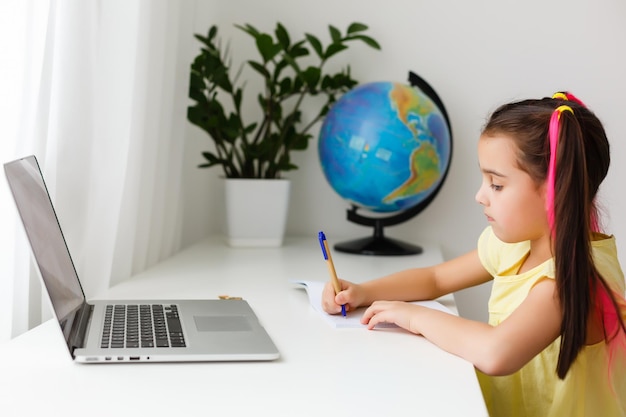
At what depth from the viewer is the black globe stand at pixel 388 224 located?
1.82 metres

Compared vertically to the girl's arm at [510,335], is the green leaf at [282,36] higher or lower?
higher

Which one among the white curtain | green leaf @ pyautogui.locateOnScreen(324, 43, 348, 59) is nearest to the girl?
the white curtain

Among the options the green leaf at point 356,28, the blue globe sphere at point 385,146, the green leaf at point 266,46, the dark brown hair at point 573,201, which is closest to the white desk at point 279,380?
the dark brown hair at point 573,201

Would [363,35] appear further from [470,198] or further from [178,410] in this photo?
[178,410]

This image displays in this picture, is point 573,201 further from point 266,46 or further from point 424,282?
point 266,46

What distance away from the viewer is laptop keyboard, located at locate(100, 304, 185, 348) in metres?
0.97

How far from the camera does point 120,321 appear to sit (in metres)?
1.08

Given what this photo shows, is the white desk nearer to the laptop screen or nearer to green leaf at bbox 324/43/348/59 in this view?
the laptop screen

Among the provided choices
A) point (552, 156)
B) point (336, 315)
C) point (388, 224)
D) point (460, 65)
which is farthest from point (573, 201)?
point (460, 65)

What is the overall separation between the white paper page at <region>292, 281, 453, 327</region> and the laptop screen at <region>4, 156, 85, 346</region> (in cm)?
34

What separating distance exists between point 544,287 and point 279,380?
35 cm

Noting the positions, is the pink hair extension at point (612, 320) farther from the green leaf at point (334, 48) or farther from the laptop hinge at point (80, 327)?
the green leaf at point (334, 48)

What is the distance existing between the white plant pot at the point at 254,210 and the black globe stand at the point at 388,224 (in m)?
0.16

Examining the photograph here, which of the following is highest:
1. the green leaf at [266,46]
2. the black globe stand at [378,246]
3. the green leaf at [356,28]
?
A: the green leaf at [356,28]
